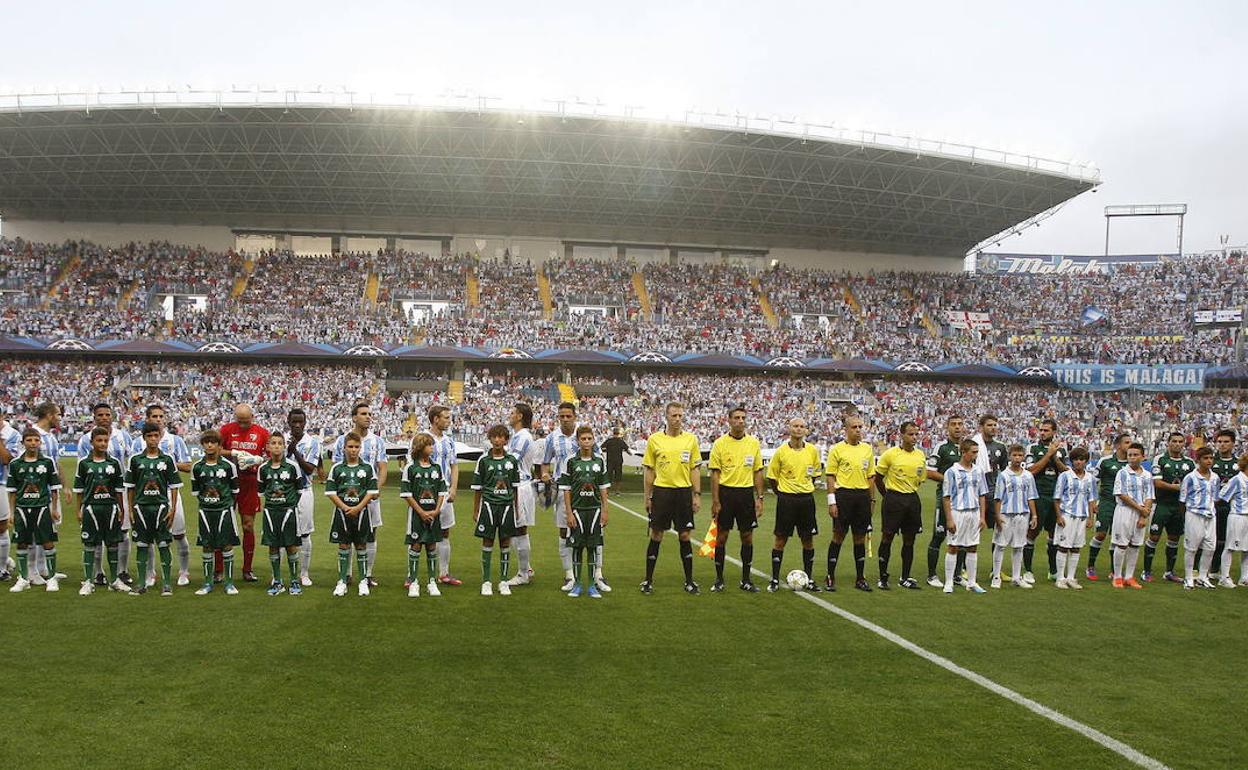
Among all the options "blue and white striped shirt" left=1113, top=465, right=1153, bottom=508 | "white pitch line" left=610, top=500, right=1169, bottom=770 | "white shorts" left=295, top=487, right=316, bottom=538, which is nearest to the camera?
"white pitch line" left=610, top=500, right=1169, bottom=770

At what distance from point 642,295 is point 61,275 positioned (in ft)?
95.5

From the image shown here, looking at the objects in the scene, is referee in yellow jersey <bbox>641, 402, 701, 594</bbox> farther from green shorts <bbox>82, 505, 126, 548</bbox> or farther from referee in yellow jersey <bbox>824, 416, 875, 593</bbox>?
green shorts <bbox>82, 505, 126, 548</bbox>

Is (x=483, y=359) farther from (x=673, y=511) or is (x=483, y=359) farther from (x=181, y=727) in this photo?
(x=181, y=727)

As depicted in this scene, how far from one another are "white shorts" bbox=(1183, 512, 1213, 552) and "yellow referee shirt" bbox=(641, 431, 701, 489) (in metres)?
6.51

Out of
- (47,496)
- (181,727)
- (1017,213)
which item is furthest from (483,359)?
(181,727)

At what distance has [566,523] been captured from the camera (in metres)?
9.63

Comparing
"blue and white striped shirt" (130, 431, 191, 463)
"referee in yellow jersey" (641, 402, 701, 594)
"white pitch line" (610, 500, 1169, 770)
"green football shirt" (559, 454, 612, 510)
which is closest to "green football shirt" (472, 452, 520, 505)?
"green football shirt" (559, 454, 612, 510)

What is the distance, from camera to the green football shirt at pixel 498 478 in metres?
9.55

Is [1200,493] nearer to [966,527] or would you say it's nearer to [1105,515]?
[1105,515]

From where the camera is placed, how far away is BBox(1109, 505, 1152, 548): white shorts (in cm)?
1109

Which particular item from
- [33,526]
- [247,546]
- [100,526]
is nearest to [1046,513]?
[247,546]

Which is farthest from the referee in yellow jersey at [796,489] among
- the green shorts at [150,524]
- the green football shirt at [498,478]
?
the green shorts at [150,524]

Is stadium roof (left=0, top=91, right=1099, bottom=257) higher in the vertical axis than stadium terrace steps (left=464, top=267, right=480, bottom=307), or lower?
higher

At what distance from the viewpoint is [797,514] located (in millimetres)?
9750
